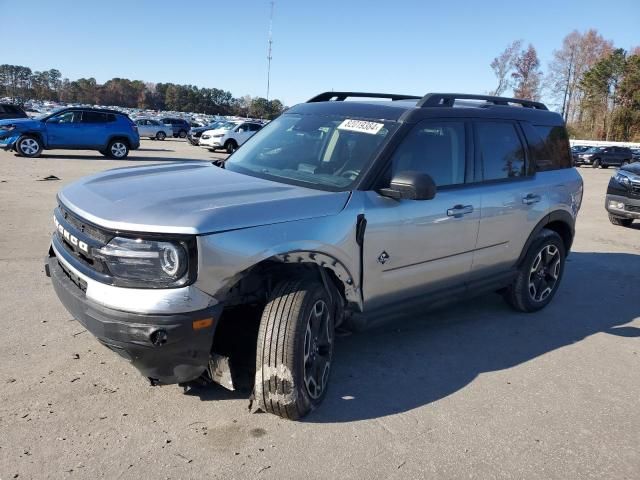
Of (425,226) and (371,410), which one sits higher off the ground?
(425,226)

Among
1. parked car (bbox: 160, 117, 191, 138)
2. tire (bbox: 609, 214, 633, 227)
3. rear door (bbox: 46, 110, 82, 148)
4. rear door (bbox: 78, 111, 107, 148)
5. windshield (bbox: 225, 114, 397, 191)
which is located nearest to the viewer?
windshield (bbox: 225, 114, 397, 191)

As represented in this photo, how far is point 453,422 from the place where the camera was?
131 inches

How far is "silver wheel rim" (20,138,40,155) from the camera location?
18.0 meters

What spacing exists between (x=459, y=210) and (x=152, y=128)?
37972 mm

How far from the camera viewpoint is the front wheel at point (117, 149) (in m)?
20.0

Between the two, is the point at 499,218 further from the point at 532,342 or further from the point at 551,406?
the point at 551,406

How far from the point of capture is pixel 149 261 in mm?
2801

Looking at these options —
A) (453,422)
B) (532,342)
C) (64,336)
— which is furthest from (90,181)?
(532,342)

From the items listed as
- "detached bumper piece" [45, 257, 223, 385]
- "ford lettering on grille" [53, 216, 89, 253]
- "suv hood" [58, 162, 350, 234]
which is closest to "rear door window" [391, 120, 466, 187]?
"suv hood" [58, 162, 350, 234]

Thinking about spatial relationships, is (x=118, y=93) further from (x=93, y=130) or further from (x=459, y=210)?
(x=459, y=210)

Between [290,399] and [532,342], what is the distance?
8.40 ft

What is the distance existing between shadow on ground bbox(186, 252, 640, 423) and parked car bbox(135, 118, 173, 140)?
120 ft

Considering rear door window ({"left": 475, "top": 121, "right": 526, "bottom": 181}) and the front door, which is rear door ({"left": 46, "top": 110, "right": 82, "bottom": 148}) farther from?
the front door

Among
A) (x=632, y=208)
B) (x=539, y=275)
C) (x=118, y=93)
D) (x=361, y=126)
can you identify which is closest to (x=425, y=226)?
(x=361, y=126)
